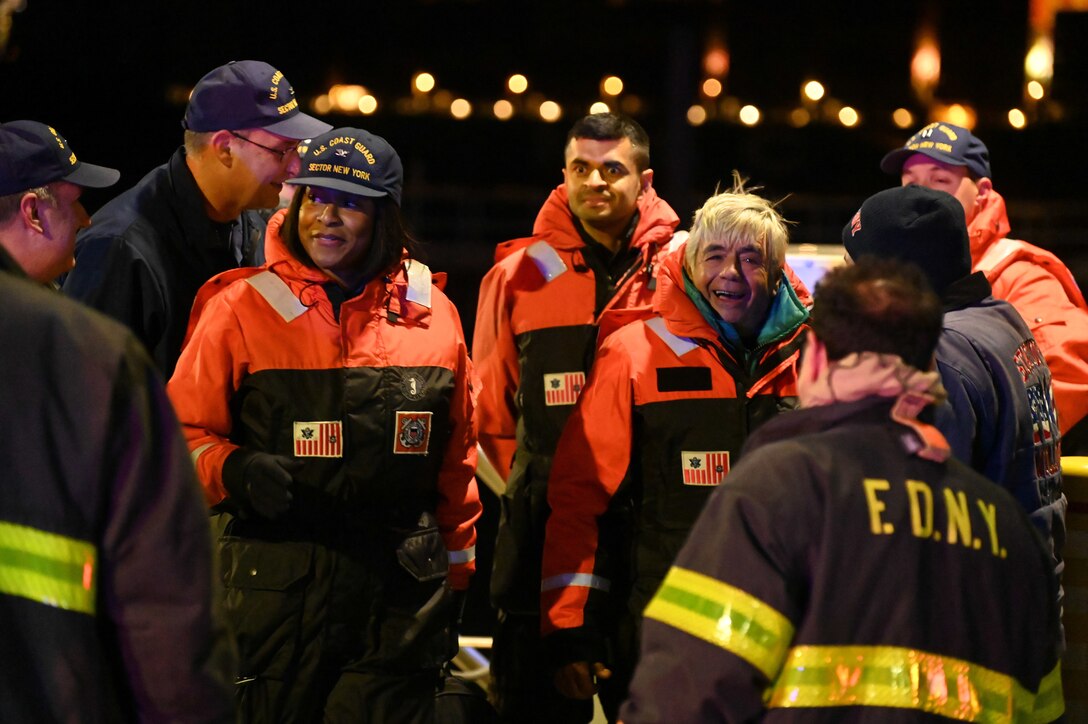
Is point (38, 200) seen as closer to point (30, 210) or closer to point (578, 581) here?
point (30, 210)

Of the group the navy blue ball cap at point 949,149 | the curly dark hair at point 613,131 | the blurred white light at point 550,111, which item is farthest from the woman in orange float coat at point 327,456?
the blurred white light at point 550,111

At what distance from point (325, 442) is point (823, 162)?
56.8 feet

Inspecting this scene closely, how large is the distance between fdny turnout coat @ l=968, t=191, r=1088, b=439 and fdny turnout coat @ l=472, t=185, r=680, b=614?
41.2 inches

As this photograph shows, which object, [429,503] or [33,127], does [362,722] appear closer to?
[429,503]

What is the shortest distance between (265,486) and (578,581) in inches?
30.1

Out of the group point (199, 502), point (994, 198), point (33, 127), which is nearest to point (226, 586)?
point (33, 127)

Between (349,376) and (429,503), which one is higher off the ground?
(349,376)

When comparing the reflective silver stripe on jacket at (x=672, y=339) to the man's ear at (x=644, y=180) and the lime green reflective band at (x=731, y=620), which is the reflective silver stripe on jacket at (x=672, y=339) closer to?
the man's ear at (x=644, y=180)

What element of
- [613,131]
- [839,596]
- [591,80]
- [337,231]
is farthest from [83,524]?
[591,80]

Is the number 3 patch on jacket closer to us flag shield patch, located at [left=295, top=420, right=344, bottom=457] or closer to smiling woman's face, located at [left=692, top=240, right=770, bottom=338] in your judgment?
us flag shield patch, located at [left=295, top=420, right=344, bottom=457]

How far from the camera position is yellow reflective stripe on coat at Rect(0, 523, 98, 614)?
1.76 meters

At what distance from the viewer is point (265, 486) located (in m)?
3.25

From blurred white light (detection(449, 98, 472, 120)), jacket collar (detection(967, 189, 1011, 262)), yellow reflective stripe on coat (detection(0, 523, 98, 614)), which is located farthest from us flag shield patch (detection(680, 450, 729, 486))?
blurred white light (detection(449, 98, 472, 120))

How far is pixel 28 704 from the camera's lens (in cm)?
176
